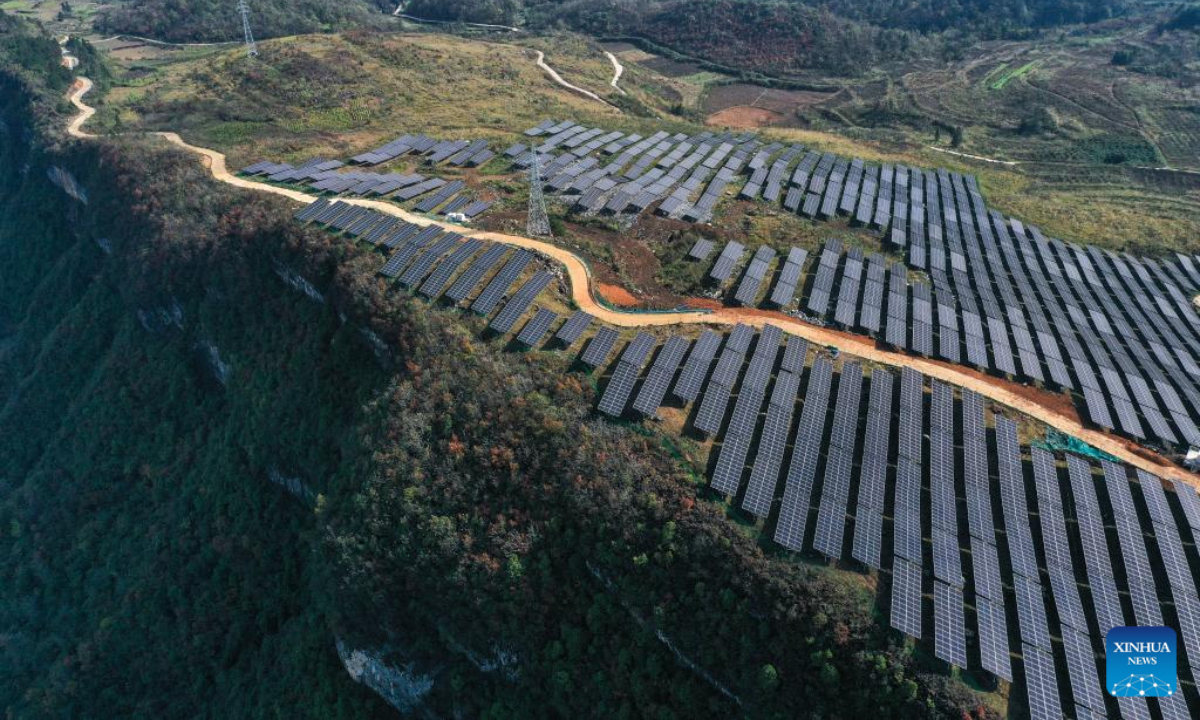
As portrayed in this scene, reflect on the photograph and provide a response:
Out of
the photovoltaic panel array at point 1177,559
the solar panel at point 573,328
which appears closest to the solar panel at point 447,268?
A: the solar panel at point 573,328

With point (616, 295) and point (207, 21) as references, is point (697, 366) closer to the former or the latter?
point (616, 295)

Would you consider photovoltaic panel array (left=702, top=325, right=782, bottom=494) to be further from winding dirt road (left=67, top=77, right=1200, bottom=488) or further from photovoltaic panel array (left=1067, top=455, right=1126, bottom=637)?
photovoltaic panel array (left=1067, top=455, right=1126, bottom=637)

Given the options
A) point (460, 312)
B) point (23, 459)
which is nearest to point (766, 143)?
point (460, 312)

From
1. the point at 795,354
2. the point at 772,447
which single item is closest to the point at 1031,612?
the point at 772,447

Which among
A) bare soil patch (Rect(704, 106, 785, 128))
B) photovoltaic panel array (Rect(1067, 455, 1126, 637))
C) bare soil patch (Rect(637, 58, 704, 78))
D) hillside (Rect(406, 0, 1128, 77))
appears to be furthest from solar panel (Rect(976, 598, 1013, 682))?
A: hillside (Rect(406, 0, 1128, 77))

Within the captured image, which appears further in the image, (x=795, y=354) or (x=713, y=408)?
(x=795, y=354)

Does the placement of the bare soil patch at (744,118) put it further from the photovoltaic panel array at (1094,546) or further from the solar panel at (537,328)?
the photovoltaic panel array at (1094,546)
